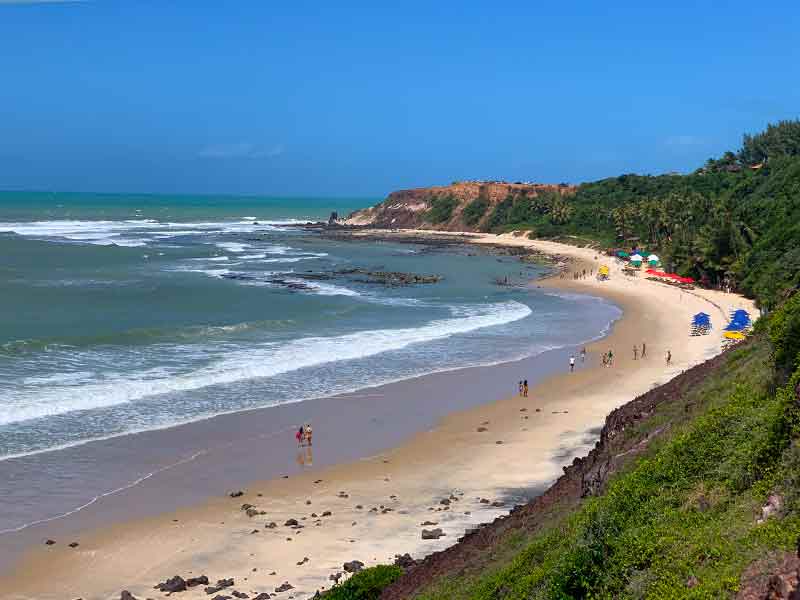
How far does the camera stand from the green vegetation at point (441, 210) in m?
140

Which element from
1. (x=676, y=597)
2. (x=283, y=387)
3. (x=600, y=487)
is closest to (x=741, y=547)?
(x=676, y=597)

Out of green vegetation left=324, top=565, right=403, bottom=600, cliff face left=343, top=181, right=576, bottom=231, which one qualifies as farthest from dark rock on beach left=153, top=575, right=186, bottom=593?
cliff face left=343, top=181, right=576, bottom=231

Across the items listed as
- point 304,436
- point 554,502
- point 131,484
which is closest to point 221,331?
point 304,436

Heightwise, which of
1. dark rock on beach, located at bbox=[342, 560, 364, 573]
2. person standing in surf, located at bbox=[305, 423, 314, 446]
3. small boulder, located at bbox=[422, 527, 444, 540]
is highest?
person standing in surf, located at bbox=[305, 423, 314, 446]

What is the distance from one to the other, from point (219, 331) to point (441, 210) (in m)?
104

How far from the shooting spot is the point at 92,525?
56.2ft

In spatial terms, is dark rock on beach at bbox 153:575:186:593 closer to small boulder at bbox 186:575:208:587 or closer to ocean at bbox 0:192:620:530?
small boulder at bbox 186:575:208:587

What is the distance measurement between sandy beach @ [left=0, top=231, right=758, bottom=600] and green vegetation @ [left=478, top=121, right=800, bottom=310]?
718cm

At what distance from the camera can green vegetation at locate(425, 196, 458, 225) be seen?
14012 centimetres

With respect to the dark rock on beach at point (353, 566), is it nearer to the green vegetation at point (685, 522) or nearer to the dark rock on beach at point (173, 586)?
the dark rock on beach at point (173, 586)

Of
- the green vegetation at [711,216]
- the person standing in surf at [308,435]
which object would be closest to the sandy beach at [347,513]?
the person standing in surf at [308,435]

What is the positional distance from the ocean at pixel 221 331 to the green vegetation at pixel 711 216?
10215mm

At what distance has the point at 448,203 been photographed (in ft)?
465

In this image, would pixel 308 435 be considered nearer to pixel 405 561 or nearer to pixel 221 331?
pixel 405 561
